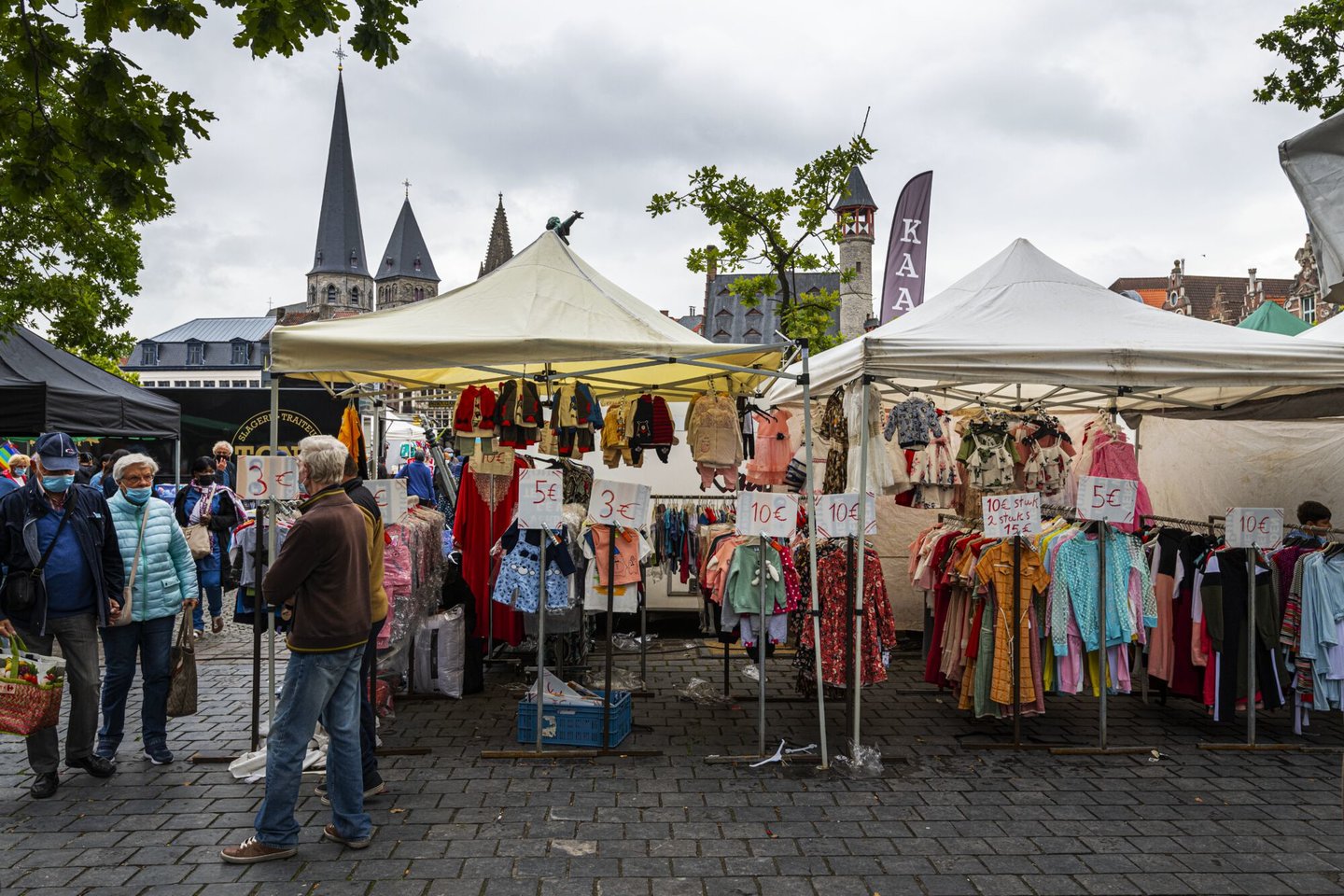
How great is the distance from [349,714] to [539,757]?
166 cm

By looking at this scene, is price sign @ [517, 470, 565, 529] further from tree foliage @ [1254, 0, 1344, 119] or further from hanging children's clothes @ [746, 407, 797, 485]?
tree foliage @ [1254, 0, 1344, 119]

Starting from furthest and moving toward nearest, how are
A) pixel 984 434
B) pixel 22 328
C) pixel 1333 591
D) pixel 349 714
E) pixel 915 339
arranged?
pixel 22 328
pixel 984 434
pixel 1333 591
pixel 915 339
pixel 349 714

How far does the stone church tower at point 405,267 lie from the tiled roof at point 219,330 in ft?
41.8

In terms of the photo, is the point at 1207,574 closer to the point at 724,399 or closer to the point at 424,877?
the point at 724,399

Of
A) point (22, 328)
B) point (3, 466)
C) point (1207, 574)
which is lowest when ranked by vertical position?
point (1207, 574)

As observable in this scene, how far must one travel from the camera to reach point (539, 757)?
5.48 m

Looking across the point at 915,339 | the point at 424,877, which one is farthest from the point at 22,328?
the point at 915,339

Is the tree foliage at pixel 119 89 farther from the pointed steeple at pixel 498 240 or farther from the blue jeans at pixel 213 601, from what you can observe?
the pointed steeple at pixel 498 240

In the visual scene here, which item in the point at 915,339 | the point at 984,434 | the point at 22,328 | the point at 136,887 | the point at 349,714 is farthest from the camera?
the point at 22,328

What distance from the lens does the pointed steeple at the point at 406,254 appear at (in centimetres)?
9575

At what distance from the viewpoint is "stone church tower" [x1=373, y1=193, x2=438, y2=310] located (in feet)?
313

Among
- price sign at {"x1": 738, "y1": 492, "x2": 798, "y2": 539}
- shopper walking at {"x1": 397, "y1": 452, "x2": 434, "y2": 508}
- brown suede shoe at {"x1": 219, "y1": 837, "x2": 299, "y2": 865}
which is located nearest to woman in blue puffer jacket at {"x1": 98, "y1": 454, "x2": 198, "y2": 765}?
brown suede shoe at {"x1": 219, "y1": 837, "x2": 299, "y2": 865}

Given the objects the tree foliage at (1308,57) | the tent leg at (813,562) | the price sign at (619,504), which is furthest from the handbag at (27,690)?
the tree foliage at (1308,57)

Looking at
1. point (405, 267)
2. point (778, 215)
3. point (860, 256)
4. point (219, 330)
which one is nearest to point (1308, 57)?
point (778, 215)
